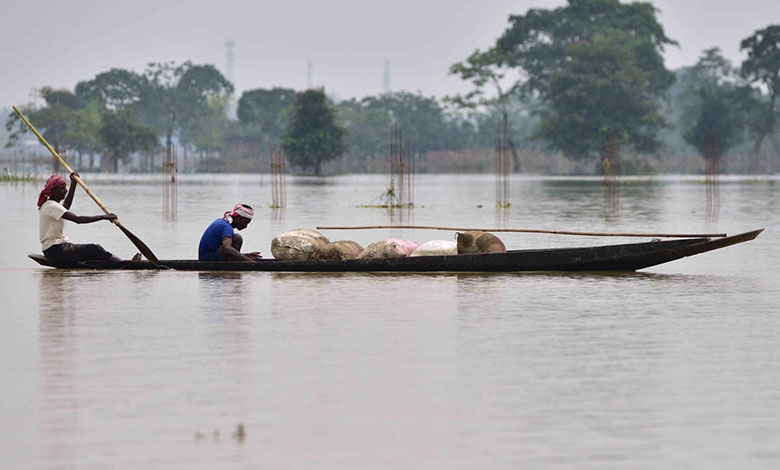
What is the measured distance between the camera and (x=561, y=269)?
15.6m

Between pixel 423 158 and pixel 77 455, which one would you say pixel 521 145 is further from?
pixel 77 455

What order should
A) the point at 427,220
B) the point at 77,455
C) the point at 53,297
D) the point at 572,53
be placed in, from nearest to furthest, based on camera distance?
the point at 77,455
the point at 53,297
the point at 427,220
the point at 572,53

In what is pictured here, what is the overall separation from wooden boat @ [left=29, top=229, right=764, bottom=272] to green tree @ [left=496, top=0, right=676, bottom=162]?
64296mm

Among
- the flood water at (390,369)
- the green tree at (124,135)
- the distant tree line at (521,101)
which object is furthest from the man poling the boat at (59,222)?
the green tree at (124,135)

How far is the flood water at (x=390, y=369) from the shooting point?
6.35m

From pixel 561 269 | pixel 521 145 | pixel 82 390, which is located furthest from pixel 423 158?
pixel 82 390

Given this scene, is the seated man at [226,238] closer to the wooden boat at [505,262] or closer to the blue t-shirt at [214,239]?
the blue t-shirt at [214,239]

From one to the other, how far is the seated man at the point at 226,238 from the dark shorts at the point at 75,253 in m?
1.35

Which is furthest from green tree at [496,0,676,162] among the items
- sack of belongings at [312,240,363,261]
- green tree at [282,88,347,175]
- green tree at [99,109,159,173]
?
sack of belongings at [312,240,363,261]

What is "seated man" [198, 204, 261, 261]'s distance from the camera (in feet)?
49.6

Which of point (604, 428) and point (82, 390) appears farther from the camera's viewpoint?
point (82, 390)

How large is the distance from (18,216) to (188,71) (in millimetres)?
85672

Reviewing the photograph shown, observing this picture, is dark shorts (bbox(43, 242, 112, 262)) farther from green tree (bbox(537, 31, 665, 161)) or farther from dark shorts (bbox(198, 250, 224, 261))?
green tree (bbox(537, 31, 665, 161))

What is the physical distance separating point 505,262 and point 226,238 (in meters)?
3.26
